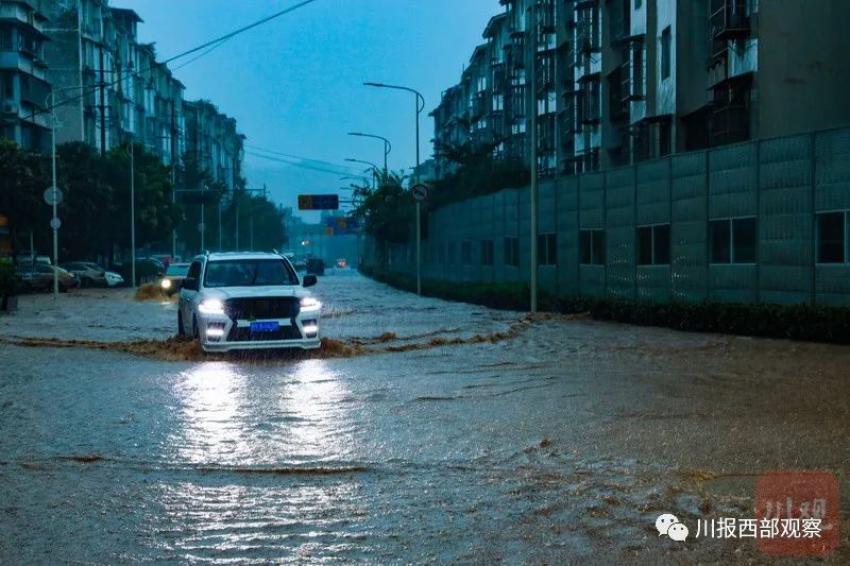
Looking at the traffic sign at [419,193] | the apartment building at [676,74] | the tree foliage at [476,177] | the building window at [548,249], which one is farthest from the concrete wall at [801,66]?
the tree foliage at [476,177]

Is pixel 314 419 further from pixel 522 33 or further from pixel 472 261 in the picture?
pixel 522 33

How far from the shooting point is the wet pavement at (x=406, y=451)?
6941mm

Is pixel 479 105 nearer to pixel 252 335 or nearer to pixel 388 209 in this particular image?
pixel 388 209

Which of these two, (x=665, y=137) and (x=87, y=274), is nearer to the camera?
(x=665, y=137)

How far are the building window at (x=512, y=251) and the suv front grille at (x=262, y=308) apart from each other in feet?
79.4

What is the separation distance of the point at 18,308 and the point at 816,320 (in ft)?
85.1

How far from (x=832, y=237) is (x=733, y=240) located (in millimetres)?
3675

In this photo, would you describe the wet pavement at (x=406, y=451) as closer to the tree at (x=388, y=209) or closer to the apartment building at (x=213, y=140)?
the tree at (x=388, y=209)

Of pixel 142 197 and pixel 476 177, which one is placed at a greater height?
pixel 476 177

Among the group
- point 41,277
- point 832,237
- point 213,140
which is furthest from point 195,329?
point 213,140

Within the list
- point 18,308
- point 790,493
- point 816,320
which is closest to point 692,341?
point 816,320

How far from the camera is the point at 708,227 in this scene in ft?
89.0

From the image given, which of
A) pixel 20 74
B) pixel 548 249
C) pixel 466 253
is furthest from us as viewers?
pixel 20 74

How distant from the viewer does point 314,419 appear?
40.1ft
